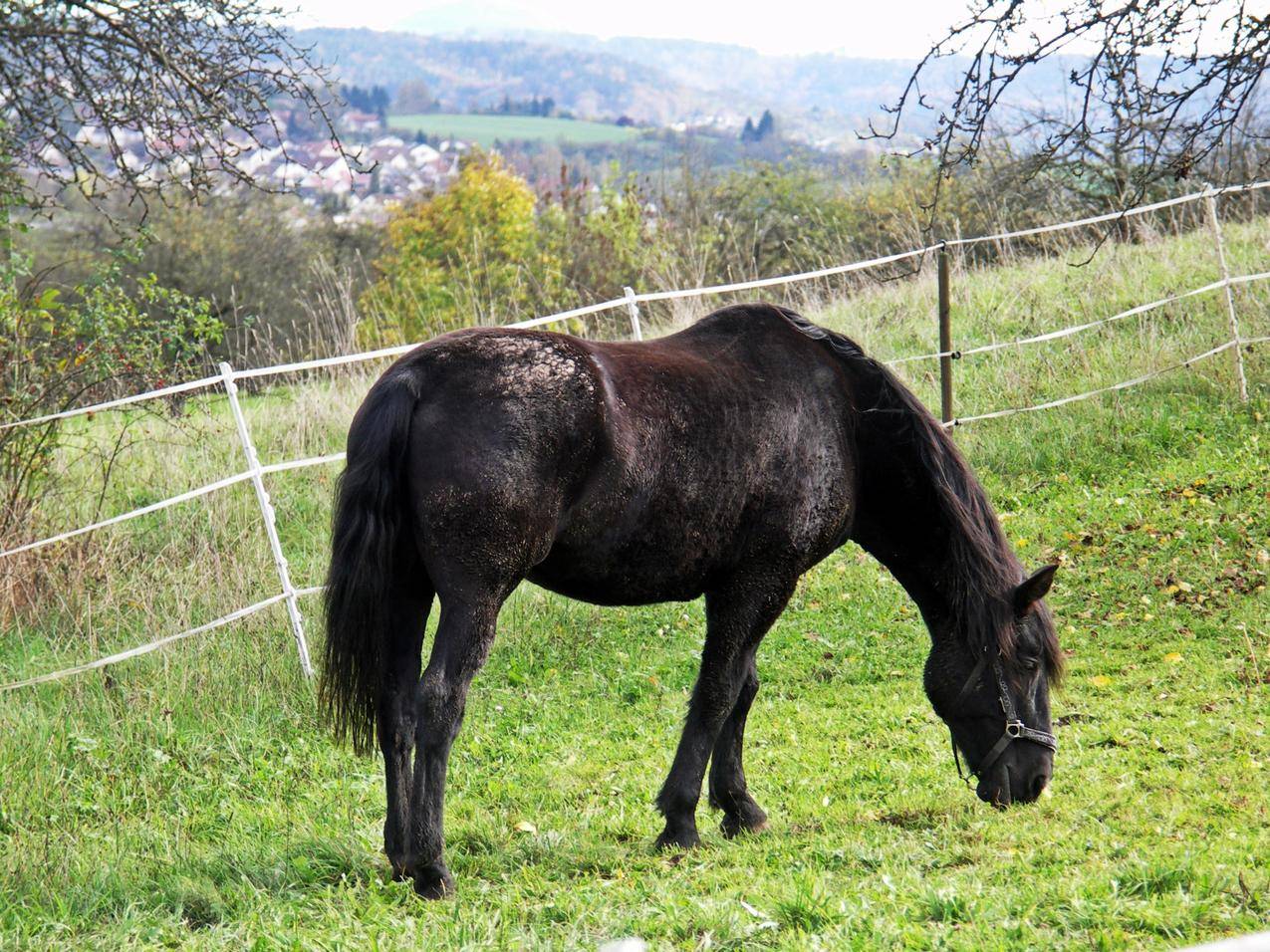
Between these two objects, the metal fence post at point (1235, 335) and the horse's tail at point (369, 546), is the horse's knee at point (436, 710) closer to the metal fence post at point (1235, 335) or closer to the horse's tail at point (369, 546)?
the horse's tail at point (369, 546)

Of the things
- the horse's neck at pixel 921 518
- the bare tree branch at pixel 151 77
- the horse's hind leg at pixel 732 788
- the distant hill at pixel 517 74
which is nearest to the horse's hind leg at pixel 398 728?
the horse's hind leg at pixel 732 788

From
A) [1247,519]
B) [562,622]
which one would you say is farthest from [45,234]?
[1247,519]

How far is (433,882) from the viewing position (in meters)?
3.88

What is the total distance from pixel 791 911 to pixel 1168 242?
1083cm

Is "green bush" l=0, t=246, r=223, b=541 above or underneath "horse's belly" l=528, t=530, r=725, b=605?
above

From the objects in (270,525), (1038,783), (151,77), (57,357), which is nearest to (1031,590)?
(1038,783)

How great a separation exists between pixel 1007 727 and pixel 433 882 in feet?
7.17

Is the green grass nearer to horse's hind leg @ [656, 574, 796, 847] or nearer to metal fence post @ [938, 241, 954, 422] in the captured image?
metal fence post @ [938, 241, 954, 422]

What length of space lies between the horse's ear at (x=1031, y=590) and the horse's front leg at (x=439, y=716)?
1.98m

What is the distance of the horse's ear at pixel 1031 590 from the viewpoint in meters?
4.32

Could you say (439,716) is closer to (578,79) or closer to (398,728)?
(398,728)

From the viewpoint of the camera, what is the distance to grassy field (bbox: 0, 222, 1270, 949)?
11.5ft

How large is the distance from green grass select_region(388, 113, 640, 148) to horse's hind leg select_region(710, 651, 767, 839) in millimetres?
79642

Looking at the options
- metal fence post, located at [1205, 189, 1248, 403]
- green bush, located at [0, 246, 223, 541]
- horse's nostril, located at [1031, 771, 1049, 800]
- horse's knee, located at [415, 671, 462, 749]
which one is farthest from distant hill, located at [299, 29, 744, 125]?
horse's knee, located at [415, 671, 462, 749]
